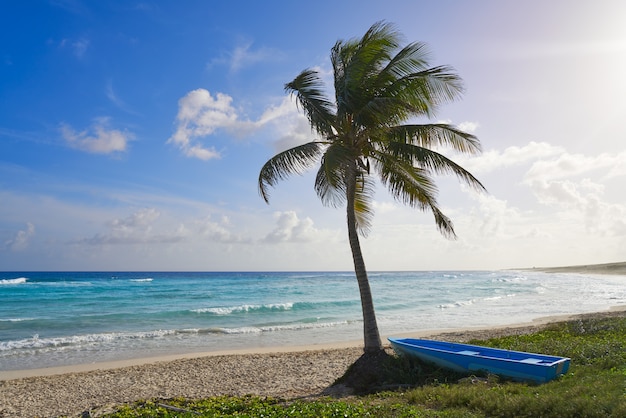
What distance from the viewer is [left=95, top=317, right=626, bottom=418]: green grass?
6070 mm

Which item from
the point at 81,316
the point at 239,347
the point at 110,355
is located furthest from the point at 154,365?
the point at 81,316

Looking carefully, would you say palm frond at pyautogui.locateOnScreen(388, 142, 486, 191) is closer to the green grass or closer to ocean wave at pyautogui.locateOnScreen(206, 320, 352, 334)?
the green grass

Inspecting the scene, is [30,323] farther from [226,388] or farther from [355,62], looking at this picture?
[355,62]

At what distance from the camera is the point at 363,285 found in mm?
10344

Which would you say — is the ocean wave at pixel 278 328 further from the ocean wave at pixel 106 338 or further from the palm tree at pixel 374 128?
the palm tree at pixel 374 128

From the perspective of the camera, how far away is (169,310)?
2914 cm

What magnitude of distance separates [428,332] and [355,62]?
522 inches

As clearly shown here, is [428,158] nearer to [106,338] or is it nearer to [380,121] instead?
[380,121]

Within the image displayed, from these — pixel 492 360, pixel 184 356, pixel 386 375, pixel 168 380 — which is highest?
pixel 492 360

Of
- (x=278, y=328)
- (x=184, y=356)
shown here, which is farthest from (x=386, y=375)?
(x=278, y=328)

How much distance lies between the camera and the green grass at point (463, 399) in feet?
19.9

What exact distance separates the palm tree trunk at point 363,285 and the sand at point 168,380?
1.35 m

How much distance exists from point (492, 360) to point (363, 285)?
300 cm

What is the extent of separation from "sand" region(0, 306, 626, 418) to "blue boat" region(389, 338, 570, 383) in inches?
83.5
